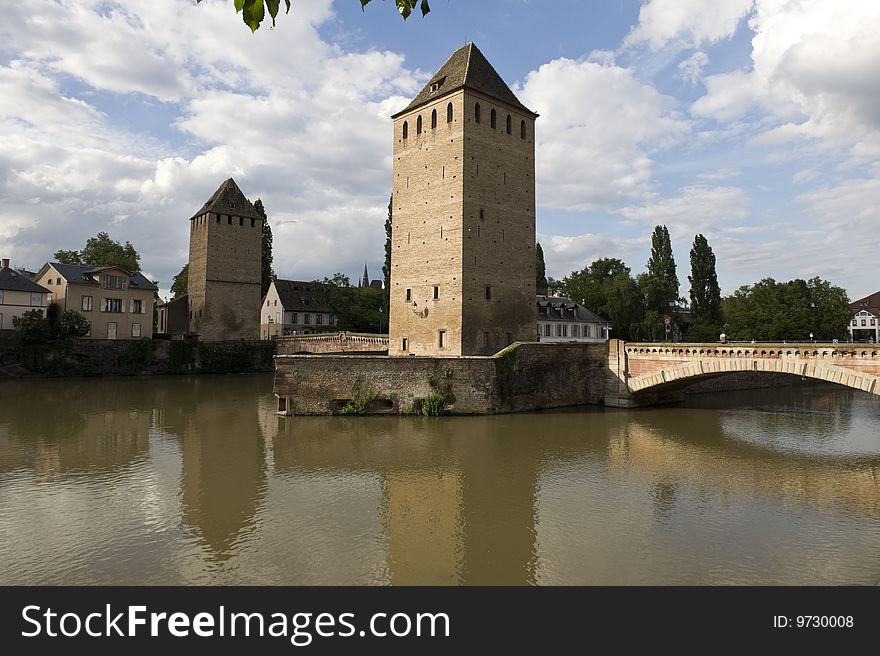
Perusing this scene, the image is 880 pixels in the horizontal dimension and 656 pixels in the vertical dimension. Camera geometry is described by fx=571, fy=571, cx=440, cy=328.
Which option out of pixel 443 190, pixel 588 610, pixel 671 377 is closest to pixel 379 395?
pixel 443 190

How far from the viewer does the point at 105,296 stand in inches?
1784

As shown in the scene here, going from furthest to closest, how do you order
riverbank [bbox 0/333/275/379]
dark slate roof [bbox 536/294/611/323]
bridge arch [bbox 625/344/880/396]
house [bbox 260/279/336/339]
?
house [bbox 260/279/336/339] → dark slate roof [bbox 536/294/611/323] → riverbank [bbox 0/333/275/379] → bridge arch [bbox 625/344/880/396]

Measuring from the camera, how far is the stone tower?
2847 centimetres

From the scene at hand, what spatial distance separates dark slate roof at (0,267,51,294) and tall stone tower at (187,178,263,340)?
1265 cm

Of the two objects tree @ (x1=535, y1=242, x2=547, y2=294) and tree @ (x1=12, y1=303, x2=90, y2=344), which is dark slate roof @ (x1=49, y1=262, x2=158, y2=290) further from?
tree @ (x1=535, y1=242, x2=547, y2=294)

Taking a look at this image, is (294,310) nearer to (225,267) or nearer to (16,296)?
(225,267)

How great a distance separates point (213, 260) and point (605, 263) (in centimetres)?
3928

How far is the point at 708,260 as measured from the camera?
50531 millimetres

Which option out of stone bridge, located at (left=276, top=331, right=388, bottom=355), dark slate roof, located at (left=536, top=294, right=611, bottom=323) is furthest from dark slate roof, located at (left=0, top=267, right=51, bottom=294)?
dark slate roof, located at (left=536, top=294, right=611, bottom=323)

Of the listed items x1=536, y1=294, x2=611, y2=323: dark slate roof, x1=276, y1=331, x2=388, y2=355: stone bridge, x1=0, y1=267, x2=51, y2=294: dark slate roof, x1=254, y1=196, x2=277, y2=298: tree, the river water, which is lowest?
the river water

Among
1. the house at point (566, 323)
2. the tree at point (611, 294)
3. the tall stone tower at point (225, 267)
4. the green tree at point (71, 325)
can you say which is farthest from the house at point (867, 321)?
the green tree at point (71, 325)

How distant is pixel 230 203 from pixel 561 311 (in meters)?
32.2

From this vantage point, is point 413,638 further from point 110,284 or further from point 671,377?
point 110,284

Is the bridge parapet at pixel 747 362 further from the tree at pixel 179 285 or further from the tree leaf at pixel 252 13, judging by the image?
the tree at pixel 179 285
